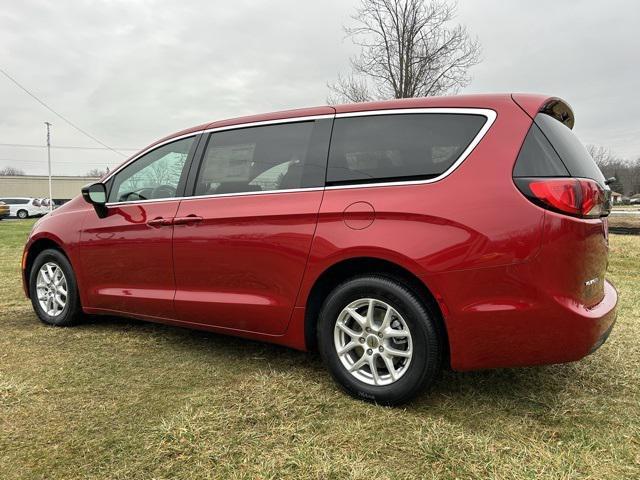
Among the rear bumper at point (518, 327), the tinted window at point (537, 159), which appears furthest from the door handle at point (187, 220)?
the tinted window at point (537, 159)

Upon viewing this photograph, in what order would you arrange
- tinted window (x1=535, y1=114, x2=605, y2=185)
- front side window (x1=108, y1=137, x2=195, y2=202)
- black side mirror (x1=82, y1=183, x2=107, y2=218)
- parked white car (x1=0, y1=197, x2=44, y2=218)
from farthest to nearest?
parked white car (x1=0, y1=197, x2=44, y2=218) → black side mirror (x1=82, y1=183, x2=107, y2=218) → front side window (x1=108, y1=137, x2=195, y2=202) → tinted window (x1=535, y1=114, x2=605, y2=185)

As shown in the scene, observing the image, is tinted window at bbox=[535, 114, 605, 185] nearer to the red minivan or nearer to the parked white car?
the red minivan

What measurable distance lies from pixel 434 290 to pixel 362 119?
109 centimetres

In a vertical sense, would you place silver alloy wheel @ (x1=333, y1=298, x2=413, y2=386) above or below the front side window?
below

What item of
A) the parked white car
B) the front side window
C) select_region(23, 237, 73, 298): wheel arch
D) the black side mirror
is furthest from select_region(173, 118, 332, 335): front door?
the parked white car

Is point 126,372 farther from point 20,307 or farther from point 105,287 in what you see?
point 20,307

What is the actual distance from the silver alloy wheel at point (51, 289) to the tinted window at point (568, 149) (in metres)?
3.80

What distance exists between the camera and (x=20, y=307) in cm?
499

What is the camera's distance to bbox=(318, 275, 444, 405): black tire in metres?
2.45

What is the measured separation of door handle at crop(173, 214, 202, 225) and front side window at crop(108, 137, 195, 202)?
0.25 meters

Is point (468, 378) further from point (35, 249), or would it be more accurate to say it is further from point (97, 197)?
point (35, 249)

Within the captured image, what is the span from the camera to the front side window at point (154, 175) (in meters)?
3.59

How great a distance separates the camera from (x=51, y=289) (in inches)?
167

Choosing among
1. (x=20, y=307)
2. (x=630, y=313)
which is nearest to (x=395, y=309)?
(x=630, y=313)
